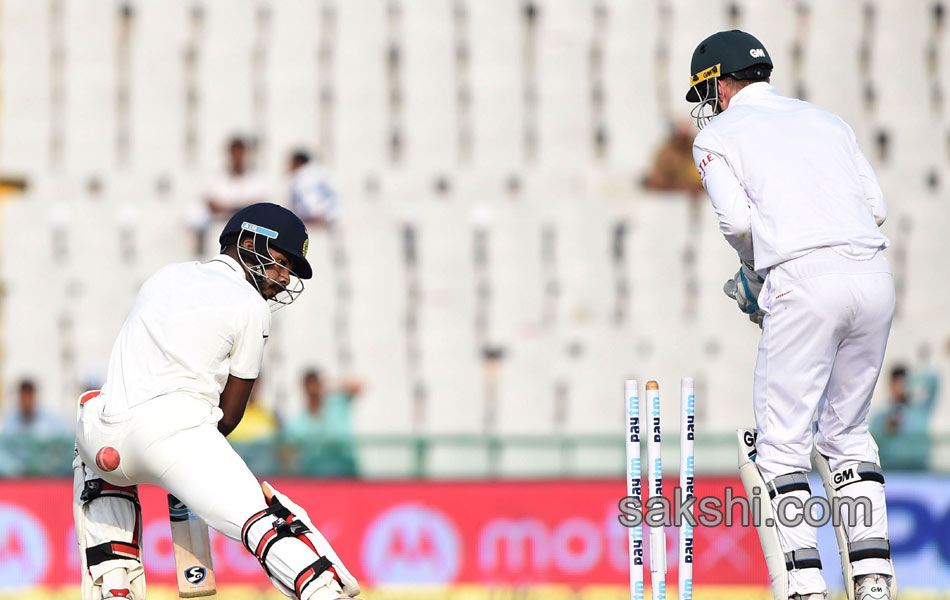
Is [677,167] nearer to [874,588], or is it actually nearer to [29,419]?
[29,419]

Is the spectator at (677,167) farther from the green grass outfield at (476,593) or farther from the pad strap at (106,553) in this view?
the pad strap at (106,553)

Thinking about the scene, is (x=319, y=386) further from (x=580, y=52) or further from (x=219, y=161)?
(x=580, y=52)

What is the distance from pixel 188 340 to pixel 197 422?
31cm

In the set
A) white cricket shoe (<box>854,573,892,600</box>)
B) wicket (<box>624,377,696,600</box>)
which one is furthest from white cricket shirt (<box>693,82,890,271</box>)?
white cricket shoe (<box>854,573,892,600</box>)

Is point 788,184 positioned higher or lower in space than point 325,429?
lower

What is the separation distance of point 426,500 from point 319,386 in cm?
204

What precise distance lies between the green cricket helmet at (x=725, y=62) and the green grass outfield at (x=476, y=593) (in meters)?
3.89

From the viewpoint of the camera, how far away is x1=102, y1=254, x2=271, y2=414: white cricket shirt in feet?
15.5

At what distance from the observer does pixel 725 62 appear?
16.4ft

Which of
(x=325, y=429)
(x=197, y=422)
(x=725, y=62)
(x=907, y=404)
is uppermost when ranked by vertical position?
(x=725, y=62)

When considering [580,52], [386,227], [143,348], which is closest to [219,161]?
[386,227]

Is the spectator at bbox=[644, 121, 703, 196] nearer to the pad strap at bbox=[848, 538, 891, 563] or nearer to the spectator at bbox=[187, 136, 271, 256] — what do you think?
the spectator at bbox=[187, 136, 271, 256]

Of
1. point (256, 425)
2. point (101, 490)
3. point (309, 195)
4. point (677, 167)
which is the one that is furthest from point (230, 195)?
point (101, 490)

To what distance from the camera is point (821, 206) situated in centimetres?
464
